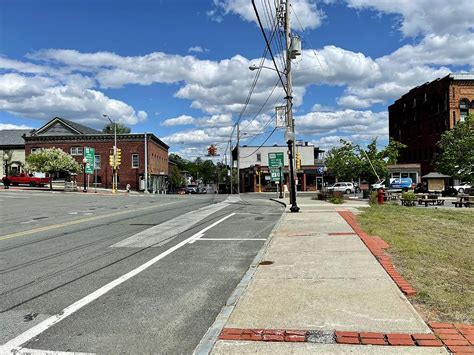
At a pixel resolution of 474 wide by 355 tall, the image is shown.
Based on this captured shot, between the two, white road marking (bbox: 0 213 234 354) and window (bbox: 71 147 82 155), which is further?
window (bbox: 71 147 82 155)

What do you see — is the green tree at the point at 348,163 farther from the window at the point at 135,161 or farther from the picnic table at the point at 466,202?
the window at the point at 135,161

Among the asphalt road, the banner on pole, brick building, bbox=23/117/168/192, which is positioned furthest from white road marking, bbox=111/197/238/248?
brick building, bbox=23/117/168/192

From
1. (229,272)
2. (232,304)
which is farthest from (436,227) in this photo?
(232,304)

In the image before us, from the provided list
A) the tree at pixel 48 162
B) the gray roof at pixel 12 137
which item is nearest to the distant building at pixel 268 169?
the tree at pixel 48 162

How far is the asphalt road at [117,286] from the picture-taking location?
4.88 metres

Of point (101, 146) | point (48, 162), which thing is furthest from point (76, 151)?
point (48, 162)

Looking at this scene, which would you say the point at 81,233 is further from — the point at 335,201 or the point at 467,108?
the point at 467,108

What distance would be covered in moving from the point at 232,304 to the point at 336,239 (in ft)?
19.3

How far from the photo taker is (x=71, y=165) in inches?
2253

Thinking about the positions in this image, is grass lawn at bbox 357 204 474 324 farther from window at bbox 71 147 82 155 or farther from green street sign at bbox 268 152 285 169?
window at bbox 71 147 82 155

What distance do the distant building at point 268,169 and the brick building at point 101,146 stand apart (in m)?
16.3

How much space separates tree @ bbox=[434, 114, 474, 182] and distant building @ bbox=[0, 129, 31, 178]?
62.3 meters

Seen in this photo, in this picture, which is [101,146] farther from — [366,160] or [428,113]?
[428,113]

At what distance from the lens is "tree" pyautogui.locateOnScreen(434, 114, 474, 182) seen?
148ft
